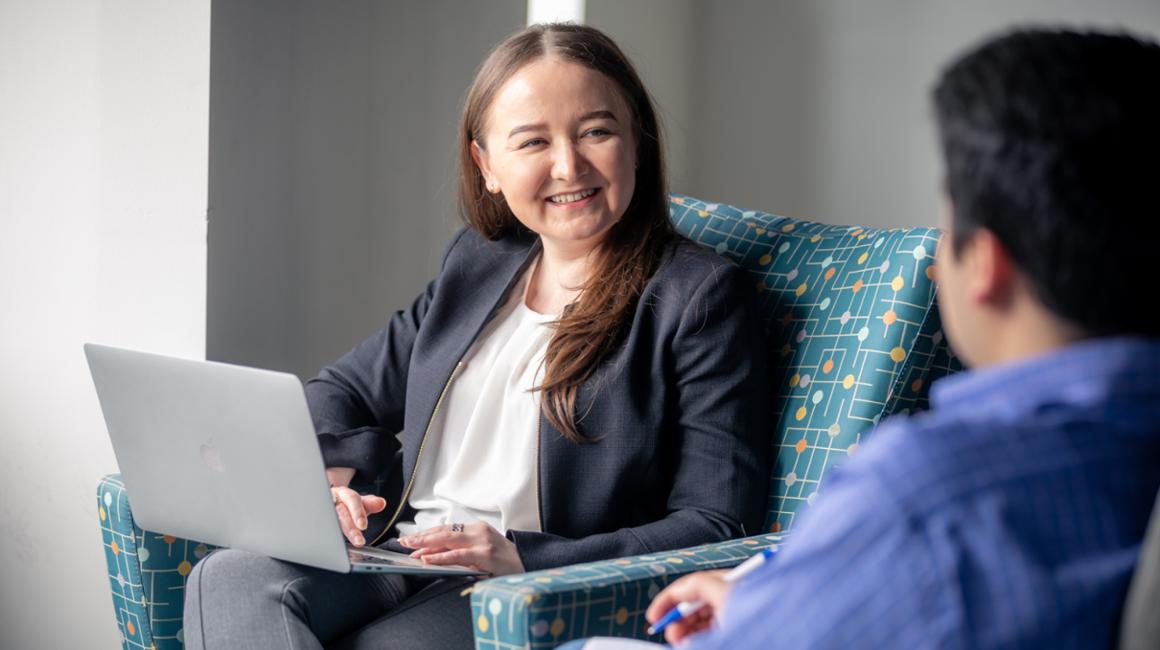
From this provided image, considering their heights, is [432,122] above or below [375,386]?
above

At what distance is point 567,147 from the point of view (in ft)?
5.30

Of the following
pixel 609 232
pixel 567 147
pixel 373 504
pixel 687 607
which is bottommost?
pixel 373 504

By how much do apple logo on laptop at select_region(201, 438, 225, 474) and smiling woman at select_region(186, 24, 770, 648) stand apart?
0.15m

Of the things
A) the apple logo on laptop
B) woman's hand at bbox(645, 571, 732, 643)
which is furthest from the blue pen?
the apple logo on laptop

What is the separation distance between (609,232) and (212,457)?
2.00 feet

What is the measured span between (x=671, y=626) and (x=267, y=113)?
1.28m

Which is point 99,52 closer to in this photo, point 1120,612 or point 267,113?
point 267,113

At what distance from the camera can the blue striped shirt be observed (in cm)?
69

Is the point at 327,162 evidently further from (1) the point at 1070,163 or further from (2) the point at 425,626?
(1) the point at 1070,163

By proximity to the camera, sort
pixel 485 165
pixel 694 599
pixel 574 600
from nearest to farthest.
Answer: pixel 694 599 → pixel 574 600 → pixel 485 165

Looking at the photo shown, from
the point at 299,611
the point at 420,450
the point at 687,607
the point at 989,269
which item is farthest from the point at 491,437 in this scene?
the point at 989,269

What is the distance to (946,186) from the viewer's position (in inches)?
30.6

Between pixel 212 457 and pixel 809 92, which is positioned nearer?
pixel 212 457

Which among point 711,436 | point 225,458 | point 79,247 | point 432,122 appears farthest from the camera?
point 432,122
